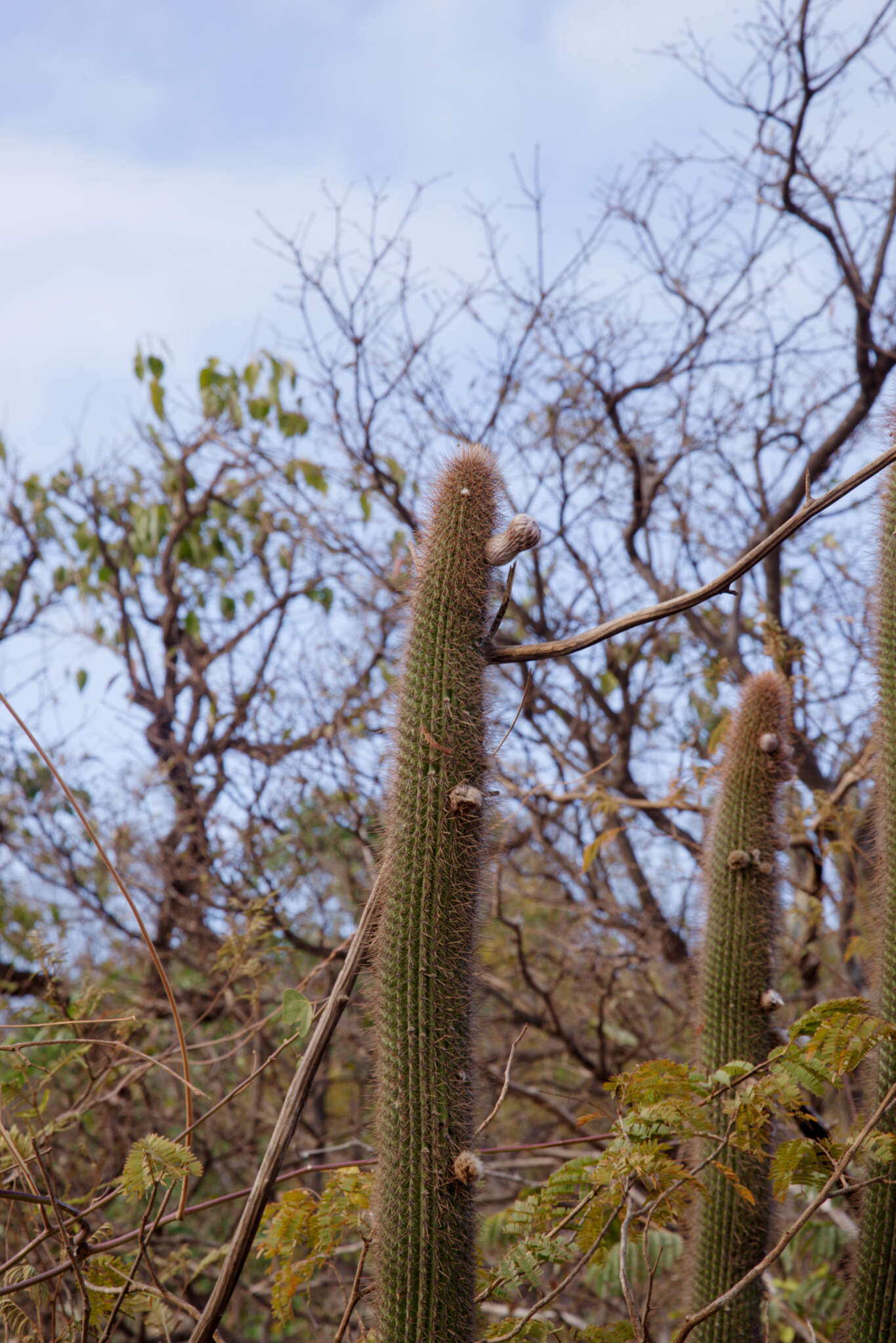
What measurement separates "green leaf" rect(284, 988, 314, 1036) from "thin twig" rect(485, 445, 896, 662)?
0.60 m

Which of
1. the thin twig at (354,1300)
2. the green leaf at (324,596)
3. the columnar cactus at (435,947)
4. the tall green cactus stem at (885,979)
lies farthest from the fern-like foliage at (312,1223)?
the green leaf at (324,596)

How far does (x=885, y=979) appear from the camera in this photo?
1799 millimetres

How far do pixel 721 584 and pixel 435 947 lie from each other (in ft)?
2.04

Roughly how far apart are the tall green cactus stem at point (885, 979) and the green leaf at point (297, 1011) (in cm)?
93

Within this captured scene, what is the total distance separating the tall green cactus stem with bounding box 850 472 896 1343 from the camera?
171 cm

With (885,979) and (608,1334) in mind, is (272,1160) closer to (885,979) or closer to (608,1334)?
(608,1334)

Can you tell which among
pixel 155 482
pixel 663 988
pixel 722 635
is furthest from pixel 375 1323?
pixel 155 482

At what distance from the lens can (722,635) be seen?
Answer: 18.1ft

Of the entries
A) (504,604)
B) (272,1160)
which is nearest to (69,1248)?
(272,1160)

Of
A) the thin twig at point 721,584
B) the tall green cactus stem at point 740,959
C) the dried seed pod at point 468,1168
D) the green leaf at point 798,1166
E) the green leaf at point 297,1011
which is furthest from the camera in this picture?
the tall green cactus stem at point 740,959

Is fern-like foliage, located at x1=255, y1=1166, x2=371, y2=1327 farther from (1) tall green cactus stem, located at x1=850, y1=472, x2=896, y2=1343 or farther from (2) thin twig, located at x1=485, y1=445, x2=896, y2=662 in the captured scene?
(2) thin twig, located at x1=485, y1=445, x2=896, y2=662

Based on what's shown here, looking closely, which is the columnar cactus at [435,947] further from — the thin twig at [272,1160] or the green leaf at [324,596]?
the green leaf at [324,596]

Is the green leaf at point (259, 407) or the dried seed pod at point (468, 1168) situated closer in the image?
the dried seed pod at point (468, 1168)

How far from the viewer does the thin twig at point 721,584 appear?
1.28 m
